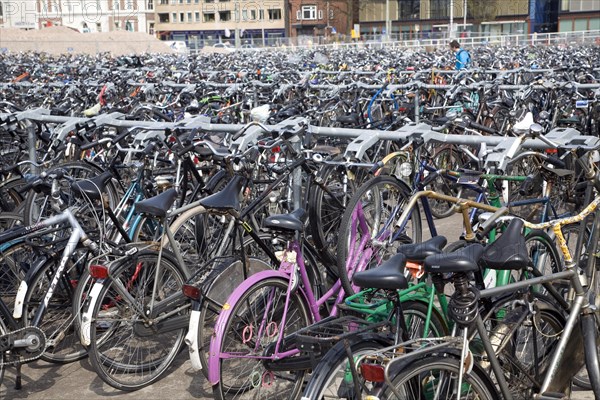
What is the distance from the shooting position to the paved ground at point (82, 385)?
406 centimetres

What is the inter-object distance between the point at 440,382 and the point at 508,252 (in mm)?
525

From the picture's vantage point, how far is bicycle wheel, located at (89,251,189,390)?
402 centimetres

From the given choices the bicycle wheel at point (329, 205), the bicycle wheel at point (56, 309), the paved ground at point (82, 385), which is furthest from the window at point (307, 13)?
the paved ground at point (82, 385)

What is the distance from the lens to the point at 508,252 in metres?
2.83

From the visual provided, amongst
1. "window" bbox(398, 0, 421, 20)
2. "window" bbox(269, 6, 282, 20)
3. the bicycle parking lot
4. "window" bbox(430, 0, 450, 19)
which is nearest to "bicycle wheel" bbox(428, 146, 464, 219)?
the bicycle parking lot

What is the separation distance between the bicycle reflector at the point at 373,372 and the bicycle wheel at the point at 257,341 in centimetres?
103

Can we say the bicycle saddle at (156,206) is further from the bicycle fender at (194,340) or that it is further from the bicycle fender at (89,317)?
the bicycle fender at (194,340)

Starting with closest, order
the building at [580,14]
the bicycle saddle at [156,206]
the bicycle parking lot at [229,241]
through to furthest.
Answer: the bicycle parking lot at [229,241], the bicycle saddle at [156,206], the building at [580,14]

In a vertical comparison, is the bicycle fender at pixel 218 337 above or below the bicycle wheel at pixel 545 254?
below

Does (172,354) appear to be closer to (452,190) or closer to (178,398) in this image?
(178,398)

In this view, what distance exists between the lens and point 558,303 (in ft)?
10.6

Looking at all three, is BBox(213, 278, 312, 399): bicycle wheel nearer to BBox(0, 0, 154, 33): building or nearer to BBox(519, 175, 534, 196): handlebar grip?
BBox(519, 175, 534, 196): handlebar grip

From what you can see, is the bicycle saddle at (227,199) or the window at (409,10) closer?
the bicycle saddle at (227,199)

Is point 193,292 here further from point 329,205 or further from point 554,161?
point 554,161
